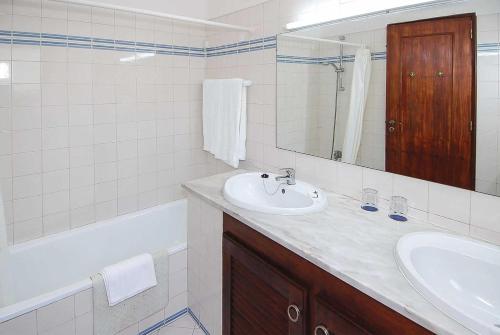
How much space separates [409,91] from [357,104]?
0.88 ft

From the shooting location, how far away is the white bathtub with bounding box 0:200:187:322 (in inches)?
69.6

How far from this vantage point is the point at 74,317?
1600mm

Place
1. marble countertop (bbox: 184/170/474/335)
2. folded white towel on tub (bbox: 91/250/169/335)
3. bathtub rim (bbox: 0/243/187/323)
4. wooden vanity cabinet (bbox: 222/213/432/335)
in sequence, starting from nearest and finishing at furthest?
marble countertop (bbox: 184/170/474/335)
wooden vanity cabinet (bbox: 222/213/432/335)
bathtub rim (bbox: 0/243/187/323)
folded white towel on tub (bbox: 91/250/169/335)

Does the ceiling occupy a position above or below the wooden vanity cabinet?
above

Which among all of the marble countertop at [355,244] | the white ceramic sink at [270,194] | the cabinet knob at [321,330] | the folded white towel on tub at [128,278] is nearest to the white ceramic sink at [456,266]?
the marble countertop at [355,244]

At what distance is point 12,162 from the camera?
190 cm

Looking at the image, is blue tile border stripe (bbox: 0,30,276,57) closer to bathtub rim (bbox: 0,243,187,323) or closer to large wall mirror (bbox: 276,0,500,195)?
large wall mirror (bbox: 276,0,500,195)

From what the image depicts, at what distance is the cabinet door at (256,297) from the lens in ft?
3.78

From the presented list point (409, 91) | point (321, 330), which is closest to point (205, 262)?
point (321, 330)

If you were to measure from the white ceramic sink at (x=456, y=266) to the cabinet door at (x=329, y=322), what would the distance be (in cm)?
22

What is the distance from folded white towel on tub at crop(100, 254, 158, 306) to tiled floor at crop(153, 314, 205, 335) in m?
0.36

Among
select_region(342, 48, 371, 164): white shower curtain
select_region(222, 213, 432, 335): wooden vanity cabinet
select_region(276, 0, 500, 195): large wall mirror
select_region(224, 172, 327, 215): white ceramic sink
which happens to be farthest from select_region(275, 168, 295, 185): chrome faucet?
select_region(222, 213, 432, 335): wooden vanity cabinet

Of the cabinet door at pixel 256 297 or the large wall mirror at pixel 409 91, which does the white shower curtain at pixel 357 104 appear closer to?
the large wall mirror at pixel 409 91

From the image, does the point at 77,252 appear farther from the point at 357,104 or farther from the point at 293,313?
the point at 357,104
